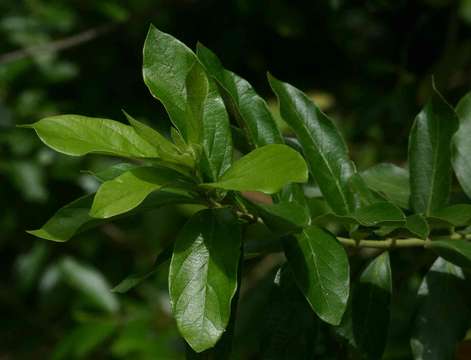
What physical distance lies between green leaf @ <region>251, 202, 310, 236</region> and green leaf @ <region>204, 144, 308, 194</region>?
48 millimetres

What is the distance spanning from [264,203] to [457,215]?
228 millimetres

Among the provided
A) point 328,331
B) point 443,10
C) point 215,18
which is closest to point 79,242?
point 215,18

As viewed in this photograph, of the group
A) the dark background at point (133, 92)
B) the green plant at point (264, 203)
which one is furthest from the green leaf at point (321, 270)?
the dark background at point (133, 92)

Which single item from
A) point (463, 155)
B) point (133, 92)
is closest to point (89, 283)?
point (133, 92)

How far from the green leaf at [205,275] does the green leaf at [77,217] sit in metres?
0.04

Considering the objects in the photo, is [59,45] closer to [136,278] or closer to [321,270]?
[136,278]

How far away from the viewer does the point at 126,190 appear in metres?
0.78

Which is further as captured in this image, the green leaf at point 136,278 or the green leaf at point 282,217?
the green leaf at point 136,278

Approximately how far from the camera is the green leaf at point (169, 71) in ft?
2.90

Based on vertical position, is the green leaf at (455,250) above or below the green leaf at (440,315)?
above

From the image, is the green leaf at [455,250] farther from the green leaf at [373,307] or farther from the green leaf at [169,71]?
the green leaf at [169,71]

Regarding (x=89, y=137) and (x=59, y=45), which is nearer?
(x=89, y=137)

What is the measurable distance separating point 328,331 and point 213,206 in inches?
16.2

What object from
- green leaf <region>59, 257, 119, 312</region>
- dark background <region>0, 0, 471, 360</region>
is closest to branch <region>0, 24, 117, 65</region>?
dark background <region>0, 0, 471, 360</region>
